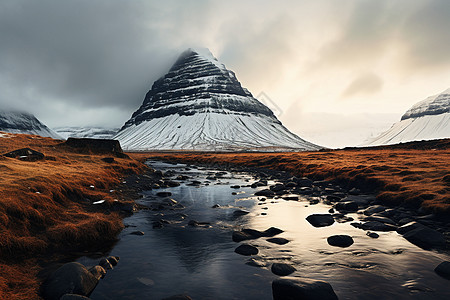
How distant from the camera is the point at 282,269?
34.3 feet

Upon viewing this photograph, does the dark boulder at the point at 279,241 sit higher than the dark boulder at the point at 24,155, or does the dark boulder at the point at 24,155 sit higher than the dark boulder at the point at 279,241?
the dark boulder at the point at 24,155

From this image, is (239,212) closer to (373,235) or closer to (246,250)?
(246,250)

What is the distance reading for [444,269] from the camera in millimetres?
9898

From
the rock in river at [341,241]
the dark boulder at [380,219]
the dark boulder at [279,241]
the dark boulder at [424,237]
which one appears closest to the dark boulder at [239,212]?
the dark boulder at [279,241]

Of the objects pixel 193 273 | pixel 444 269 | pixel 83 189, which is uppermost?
pixel 83 189

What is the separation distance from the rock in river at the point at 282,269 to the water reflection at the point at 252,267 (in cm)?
31

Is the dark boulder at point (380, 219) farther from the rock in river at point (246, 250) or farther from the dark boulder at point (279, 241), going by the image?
the rock in river at point (246, 250)

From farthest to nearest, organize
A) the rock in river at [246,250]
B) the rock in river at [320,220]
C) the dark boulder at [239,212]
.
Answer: the dark boulder at [239,212]
the rock in river at [320,220]
the rock in river at [246,250]

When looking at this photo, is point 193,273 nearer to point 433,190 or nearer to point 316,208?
point 316,208

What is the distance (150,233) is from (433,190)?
2296 centimetres

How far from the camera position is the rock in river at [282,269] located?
34.1 ft

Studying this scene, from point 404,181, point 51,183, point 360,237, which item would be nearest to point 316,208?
point 360,237

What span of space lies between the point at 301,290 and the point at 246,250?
4661 mm

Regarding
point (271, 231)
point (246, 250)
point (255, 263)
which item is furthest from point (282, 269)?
point (271, 231)
